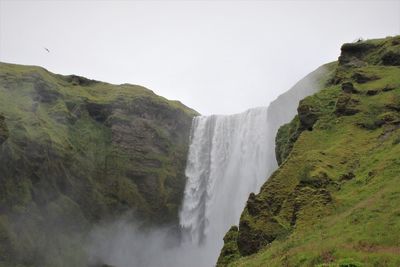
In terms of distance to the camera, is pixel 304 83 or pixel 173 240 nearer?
pixel 304 83

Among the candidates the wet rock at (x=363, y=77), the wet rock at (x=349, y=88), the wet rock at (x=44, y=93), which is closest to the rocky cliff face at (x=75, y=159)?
the wet rock at (x=44, y=93)

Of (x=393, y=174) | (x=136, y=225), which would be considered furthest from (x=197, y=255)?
(x=393, y=174)

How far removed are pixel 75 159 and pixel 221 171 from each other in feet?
78.8

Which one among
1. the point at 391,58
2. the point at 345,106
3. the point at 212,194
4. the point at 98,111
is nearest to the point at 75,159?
the point at 98,111

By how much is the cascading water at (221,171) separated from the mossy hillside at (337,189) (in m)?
26.7

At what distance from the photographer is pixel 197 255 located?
7544cm

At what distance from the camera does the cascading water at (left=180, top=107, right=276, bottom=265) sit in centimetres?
7344

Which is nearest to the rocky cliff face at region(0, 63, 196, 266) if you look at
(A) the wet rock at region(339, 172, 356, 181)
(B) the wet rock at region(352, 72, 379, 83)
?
(B) the wet rock at region(352, 72, 379, 83)

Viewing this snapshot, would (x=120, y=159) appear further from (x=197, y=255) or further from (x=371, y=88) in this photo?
(x=371, y=88)

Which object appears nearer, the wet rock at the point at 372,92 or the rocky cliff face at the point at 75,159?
the wet rock at the point at 372,92

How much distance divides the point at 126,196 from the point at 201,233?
43.7 ft

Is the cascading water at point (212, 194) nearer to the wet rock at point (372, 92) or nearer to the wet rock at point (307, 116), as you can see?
the wet rock at point (307, 116)

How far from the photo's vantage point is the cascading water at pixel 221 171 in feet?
241

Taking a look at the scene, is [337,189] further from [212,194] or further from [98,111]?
[98,111]
